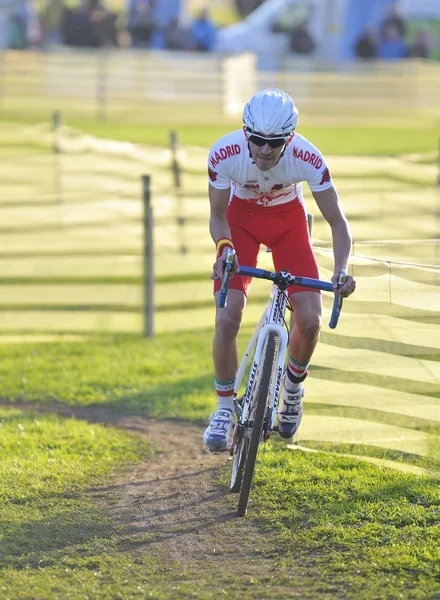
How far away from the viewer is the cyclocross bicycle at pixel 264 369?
588 cm

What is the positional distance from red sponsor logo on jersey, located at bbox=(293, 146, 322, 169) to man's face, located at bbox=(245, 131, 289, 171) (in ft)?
0.50

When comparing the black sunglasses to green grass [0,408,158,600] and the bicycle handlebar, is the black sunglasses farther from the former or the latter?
green grass [0,408,158,600]

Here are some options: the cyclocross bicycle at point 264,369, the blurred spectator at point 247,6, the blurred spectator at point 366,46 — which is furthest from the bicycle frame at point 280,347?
the blurred spectator at point 247,6

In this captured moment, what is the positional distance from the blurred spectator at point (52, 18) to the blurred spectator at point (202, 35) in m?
6.91

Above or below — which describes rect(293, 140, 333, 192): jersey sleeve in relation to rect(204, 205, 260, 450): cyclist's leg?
above

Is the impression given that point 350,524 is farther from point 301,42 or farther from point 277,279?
point 301,42

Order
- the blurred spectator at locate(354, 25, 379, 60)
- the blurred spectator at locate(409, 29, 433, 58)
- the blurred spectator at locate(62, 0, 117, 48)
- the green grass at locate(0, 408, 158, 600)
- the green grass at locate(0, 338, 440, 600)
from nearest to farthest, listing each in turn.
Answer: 1. the green grass at locate(0, 338, 440, 600)
2. the green grass at locate(0, 408, 158, 600)
3. the blurred spectator at locate(62, 0, 117, 48)
4. the blurred spectator at locate(354, 25, 379, 60)
5. the blurred spectator at locate(409, 29, 433, 58)

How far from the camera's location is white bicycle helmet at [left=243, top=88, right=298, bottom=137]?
231 inches

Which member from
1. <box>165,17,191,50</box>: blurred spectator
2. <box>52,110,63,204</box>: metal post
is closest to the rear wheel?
<box>52,110,63,204</box>: metal post

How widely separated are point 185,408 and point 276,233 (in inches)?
104

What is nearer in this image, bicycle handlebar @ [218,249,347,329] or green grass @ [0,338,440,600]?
green grass @ [0,338,440,600]

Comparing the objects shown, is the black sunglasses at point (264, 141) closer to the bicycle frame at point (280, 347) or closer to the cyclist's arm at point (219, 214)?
the cyclist's arm at point (219, 214)

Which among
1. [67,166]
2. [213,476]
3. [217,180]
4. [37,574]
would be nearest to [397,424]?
[213,476]

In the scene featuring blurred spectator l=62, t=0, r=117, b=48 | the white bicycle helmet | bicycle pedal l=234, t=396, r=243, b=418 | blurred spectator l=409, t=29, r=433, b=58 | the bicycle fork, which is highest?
the white bicycle helmet
